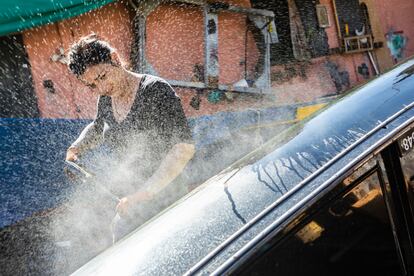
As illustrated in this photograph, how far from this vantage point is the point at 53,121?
496 cm

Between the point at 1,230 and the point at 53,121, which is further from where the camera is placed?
the point at 53,121

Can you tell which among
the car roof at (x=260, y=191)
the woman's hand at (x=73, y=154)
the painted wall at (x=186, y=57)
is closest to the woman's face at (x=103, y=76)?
the woman's hand at (x=73, y=154)

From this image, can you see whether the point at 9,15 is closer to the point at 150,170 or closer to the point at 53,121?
the point at 53,121

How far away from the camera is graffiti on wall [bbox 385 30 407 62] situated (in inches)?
475

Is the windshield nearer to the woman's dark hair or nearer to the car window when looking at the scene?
the woman's dark hair

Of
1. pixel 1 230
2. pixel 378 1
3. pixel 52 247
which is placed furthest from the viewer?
pixel 378 1

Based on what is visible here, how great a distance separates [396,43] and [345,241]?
12.3 meters

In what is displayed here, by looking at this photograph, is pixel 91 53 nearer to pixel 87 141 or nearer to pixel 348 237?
pixel 87 141

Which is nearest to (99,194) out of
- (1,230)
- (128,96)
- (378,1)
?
(128,96)

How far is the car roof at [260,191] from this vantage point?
4.16 feet

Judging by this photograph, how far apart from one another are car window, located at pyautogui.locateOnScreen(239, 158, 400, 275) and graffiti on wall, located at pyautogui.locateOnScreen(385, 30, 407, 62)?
39.1ft

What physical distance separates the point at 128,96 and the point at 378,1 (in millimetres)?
11223

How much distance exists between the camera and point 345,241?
4.37ft

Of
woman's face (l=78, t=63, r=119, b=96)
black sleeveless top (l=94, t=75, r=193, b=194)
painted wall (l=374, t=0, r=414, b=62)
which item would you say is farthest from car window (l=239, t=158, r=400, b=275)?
painted wall (l=374, t=0, r=414, b=62)
